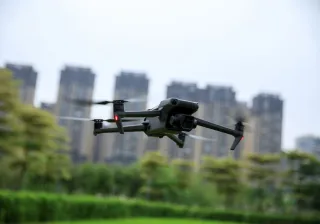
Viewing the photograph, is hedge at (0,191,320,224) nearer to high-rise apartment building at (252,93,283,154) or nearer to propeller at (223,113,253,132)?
high-rise apartment building at (252,93,283,154)

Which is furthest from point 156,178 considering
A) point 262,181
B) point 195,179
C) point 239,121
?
point 239,121

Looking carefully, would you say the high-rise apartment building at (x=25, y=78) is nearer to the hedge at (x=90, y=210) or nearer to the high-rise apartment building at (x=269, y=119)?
the hedge at (x=90, y=210)

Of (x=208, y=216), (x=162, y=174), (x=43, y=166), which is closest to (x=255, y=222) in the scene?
(x=208, y=216)

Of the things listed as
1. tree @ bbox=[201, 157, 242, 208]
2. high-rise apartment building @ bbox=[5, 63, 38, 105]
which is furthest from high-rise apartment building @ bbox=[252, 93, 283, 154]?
high-rise apartment building @ bbox=[5, 63, 38, 105]

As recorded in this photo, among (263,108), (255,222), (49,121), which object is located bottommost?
(255,222)

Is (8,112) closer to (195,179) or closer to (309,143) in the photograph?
(309,143)

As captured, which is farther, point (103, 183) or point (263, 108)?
point (103, 183)

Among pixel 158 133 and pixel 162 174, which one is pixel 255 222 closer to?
pixel 162 174
